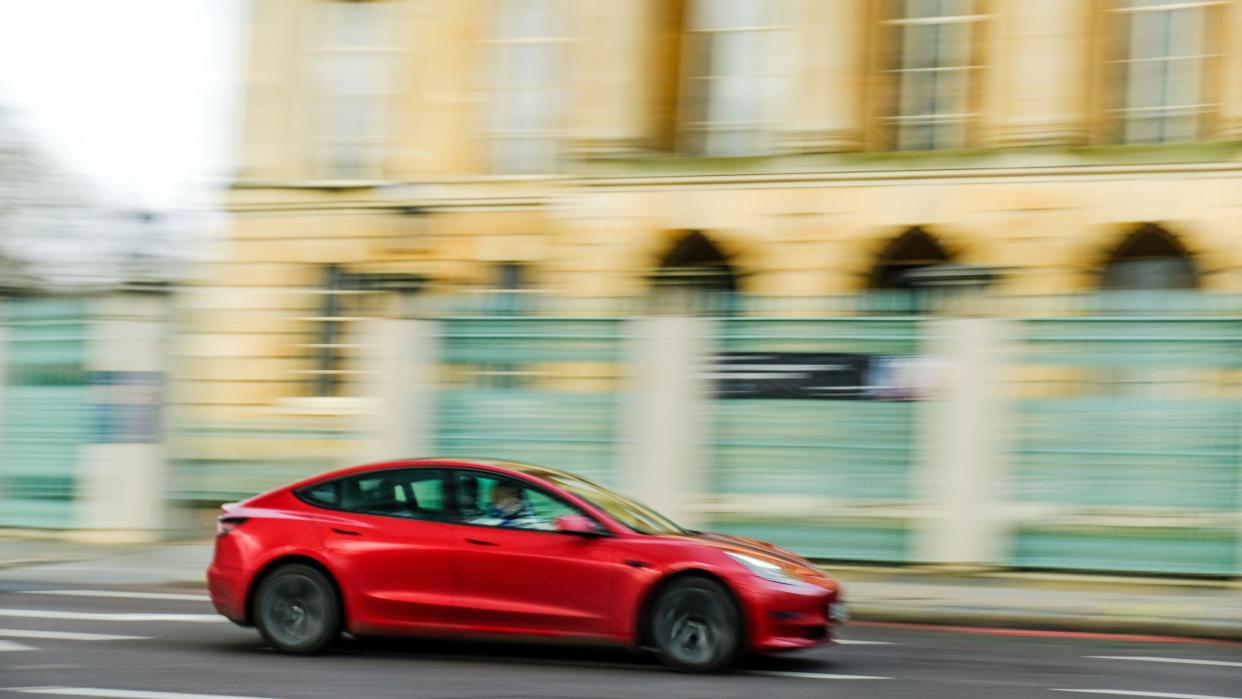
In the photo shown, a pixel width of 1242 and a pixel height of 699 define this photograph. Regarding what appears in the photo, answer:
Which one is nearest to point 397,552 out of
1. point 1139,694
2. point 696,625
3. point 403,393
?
point 696,625

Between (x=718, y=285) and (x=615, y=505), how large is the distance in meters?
15.5

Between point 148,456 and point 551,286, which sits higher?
point 551,286

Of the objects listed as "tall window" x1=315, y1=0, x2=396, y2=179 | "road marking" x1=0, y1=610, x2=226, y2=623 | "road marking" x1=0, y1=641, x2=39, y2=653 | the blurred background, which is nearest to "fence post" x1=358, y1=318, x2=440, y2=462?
the blurred background

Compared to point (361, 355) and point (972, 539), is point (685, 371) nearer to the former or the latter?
point (972, 539)

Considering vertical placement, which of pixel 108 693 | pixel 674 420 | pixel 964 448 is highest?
pixel 674 420

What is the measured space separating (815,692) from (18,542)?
14.2m

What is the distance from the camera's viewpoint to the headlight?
1075 cm

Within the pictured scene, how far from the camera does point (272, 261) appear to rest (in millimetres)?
30656

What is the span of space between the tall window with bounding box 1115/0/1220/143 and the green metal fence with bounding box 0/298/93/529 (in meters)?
15.0

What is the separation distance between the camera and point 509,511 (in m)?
11.2

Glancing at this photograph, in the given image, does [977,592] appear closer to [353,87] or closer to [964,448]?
[964,448]

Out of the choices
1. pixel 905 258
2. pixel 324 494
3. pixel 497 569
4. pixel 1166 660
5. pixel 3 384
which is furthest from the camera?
pixel 905 258

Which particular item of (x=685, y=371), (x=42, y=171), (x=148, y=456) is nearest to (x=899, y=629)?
(x=685, y=371)

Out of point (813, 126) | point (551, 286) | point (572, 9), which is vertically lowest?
point (551, 286)
